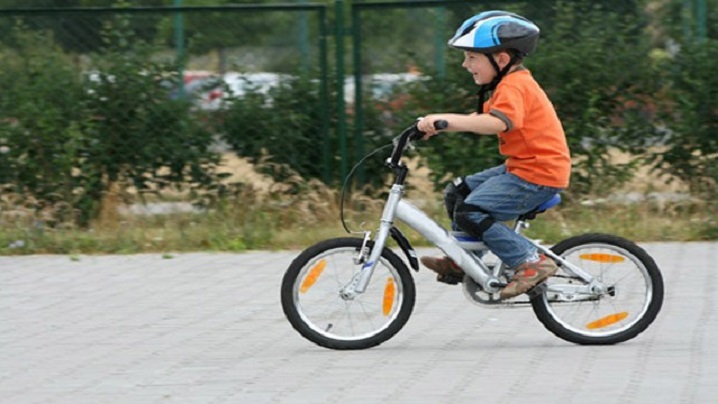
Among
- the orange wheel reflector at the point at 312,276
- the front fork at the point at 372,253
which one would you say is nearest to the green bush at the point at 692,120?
the front fork at the point at 372,253

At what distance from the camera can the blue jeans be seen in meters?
7.04

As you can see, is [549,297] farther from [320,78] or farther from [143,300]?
[320,78]

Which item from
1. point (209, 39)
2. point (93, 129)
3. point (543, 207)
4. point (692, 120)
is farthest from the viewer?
point (209, 39)

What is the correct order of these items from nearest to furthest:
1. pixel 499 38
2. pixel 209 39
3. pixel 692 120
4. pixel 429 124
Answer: pixel 429 124 → pixel 499 38 → pixel 692 120 → pixel 209 39

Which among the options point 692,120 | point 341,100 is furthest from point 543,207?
point 341,100

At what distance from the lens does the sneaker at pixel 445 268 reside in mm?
7234

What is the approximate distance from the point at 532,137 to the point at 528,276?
66 cm

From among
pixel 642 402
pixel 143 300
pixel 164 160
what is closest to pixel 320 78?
pixel 164 160

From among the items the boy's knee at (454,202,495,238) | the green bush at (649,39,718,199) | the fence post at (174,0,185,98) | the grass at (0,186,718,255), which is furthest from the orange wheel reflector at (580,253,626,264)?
the fence post at (174,0,185,98)

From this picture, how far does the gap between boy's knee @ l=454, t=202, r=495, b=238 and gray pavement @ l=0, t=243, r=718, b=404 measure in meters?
0.61

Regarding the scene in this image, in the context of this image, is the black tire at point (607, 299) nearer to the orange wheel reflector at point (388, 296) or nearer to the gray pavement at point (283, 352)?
the gray pavement at point (283, 352)

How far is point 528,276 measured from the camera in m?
7.07

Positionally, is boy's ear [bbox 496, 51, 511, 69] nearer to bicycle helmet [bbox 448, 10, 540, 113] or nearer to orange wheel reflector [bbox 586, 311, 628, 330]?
bicycle helmet [bbox 448, 10, 540, 113]

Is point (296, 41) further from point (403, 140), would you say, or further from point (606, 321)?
point (606, 321)
